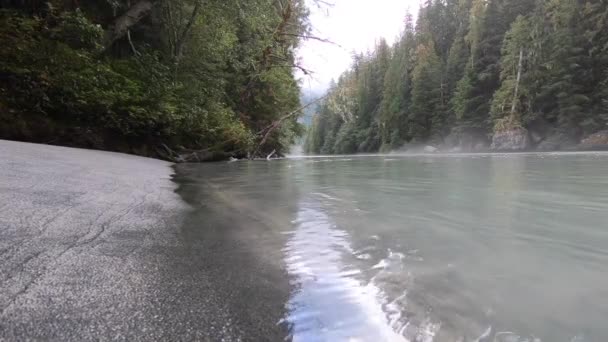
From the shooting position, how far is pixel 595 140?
78.7 feet

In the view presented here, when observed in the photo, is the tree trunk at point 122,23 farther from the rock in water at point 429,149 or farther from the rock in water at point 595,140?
the rock in water at point 429,149

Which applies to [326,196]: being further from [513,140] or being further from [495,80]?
[495,80]

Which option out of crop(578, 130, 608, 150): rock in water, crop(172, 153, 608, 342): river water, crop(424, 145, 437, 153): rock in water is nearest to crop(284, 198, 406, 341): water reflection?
crop(172, 153, 608, 342): river water

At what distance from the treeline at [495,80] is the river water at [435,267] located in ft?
23.4

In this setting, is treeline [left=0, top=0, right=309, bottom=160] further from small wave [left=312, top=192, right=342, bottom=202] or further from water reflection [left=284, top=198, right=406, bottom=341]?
water reflection [left=284, top=198, right=406, bottom=341]

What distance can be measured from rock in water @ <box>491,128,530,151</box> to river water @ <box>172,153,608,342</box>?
29.2 metres

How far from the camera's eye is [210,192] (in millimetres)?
4156

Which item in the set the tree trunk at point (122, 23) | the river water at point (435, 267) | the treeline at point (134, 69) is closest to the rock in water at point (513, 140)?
the treeline at point (134, 69)

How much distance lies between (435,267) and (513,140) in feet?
105

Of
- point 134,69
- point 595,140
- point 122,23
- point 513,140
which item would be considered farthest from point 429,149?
point 122,23

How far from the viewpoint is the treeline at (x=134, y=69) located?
22.5 ft

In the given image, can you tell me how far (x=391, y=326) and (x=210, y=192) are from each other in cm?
329

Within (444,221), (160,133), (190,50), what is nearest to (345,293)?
(444,221)

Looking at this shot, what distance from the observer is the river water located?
115cm
